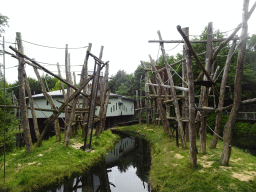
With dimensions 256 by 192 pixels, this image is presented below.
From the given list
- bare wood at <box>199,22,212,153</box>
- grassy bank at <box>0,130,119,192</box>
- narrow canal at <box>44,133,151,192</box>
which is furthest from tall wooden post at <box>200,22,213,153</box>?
grassy bank at <box>0,130,119,192</box>

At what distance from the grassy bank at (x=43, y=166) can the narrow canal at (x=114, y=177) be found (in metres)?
0.40

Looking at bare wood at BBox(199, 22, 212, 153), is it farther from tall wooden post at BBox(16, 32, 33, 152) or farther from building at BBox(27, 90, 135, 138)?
building at BBox(27, 90, 135, 138)

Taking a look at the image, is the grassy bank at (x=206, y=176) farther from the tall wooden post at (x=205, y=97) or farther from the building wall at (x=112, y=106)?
the building wall at (x=112, y=106)

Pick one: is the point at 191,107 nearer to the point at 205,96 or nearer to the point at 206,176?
the point at 206,176

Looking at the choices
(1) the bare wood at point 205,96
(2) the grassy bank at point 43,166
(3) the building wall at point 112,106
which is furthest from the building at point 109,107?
(1) the bare wood at point 205,96

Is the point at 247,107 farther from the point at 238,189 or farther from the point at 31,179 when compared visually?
the point at 31,179

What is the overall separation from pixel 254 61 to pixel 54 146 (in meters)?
22.2

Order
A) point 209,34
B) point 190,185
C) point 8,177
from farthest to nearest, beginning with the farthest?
point 209,34, point 8,177, point 190,185

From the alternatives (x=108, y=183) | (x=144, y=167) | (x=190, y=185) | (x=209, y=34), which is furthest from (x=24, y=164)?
(x=209, y=34)

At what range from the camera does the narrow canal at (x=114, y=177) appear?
23.5 ft

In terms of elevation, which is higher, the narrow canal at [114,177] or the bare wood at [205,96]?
the bare wood at [205,96]

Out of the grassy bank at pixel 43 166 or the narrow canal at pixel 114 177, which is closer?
the grassy bank at pixel 43 166

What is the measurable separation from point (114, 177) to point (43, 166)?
3.32m

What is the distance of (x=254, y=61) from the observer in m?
19.7
